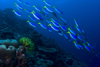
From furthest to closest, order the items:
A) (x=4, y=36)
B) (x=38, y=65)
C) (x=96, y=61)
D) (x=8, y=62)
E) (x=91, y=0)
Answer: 1. (x=91, y=0)
2. (x=96, y=61)
3. (x=4, y=36)
4. (x=38, y=65)
5. (x=8, y=62)

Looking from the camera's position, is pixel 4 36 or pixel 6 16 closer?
pixel 4 36

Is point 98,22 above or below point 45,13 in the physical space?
above

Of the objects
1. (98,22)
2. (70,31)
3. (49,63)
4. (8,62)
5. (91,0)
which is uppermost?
(98,22)

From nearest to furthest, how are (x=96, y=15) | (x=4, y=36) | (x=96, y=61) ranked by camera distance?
1. (x=4, y=36)
2. (x=96, y=61)
3. (x=96, y=15)

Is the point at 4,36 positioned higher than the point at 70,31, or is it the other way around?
the point at 70,31

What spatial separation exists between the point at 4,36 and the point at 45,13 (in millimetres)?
3629

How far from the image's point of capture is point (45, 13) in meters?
7.27

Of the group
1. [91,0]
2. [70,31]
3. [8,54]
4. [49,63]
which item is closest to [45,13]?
[70,31]

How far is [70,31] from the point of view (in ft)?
20.4

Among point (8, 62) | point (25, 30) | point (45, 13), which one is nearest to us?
point (8, 62)

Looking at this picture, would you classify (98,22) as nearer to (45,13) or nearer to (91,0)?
(91,0)

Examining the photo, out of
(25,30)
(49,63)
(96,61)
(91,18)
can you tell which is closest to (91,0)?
(91,18)

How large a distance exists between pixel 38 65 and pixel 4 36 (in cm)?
341

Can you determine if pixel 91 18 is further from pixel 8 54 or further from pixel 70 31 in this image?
pixel 8 54
